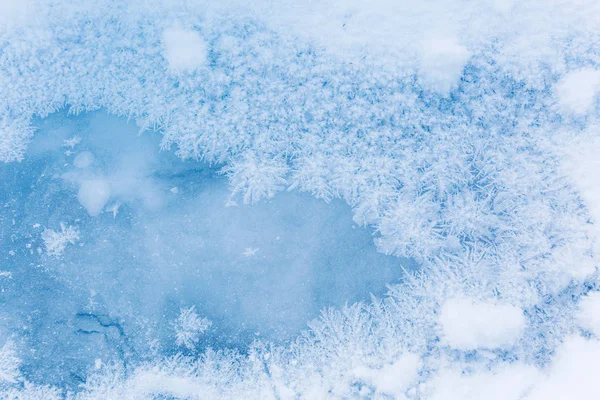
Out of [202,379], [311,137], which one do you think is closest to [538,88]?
[311,137]

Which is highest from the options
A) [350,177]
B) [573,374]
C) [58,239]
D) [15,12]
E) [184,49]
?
[184,49]

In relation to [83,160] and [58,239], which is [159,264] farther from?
[83,160]

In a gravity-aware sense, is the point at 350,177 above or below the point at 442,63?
below

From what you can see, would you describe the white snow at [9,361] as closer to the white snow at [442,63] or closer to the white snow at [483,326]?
the white snow at [483,326]

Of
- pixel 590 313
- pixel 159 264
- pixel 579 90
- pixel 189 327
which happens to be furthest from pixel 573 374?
pixel 159 264

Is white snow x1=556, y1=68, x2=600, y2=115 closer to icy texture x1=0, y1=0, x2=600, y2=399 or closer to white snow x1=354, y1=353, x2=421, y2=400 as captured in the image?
icy texture x1=0, y1=0, x2=600, y2=399

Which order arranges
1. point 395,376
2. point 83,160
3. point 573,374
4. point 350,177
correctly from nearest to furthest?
1. point 573,374
2. point 395,376
3. point 350,177
4. point 83,160
